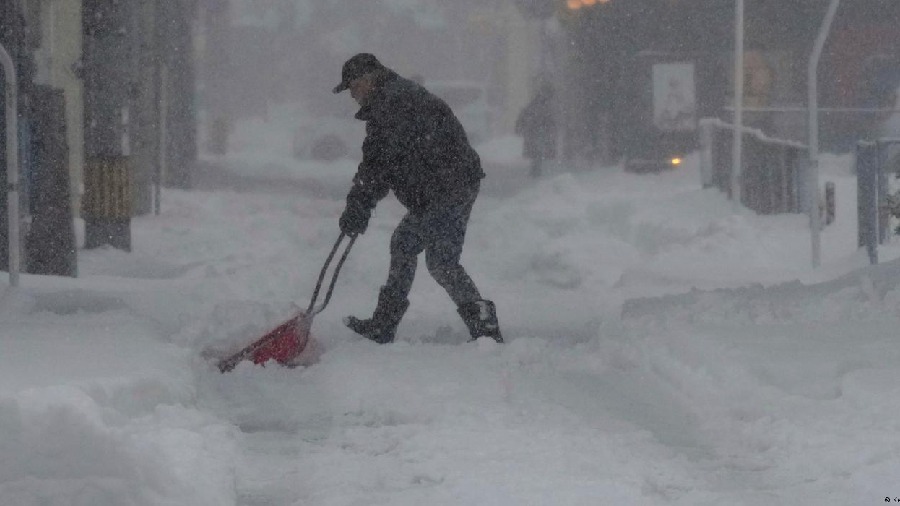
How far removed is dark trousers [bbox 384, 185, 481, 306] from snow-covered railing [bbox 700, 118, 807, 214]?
7.76 meters

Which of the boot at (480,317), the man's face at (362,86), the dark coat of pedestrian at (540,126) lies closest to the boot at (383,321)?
the boot at (480,317)

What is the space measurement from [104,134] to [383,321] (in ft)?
20.9

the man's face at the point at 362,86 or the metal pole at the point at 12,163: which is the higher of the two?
the man's face at the point at 362,86

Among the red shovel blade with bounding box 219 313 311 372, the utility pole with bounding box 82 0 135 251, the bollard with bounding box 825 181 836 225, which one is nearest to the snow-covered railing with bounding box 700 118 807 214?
the bollard with bounding box 825 181 836 225

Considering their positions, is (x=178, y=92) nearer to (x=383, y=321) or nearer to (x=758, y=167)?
(x=758, y=167)

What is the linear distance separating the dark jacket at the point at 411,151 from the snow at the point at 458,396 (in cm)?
79

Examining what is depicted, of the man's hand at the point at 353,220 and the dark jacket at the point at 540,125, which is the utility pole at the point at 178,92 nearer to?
the dark jacket at the point at 540,125

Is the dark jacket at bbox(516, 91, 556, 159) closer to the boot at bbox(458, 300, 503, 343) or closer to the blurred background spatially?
the blurred background

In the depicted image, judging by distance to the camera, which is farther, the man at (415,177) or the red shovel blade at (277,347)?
Answer: the man at (415,177)

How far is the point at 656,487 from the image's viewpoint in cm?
486

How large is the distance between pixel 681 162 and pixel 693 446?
20.2 meters

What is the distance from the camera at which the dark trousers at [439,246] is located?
7551 mm

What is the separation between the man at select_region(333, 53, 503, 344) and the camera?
7410mm

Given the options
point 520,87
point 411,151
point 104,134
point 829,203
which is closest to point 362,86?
point 411,151
